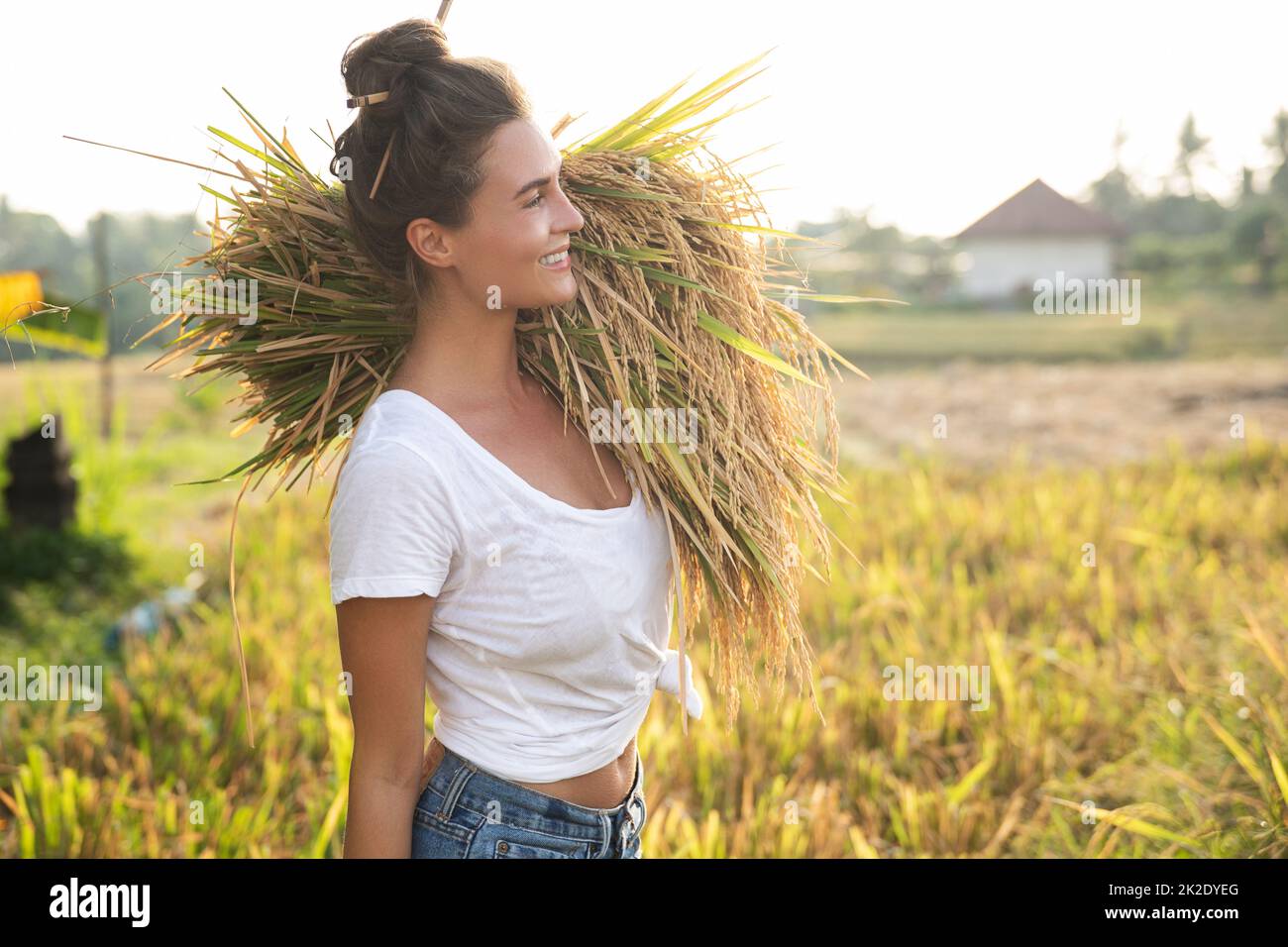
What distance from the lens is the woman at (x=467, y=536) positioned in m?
1.45

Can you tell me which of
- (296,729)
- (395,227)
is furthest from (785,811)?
(395,227)

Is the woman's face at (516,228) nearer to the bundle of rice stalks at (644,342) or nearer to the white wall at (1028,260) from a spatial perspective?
the bundle of rice stalks at (644,342)

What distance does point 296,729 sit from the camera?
4.06 meters

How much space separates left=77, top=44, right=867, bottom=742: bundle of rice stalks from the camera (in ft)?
5.64

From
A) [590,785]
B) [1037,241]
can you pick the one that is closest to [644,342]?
[590,785]

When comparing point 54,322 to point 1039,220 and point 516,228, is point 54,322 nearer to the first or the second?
point 516,228

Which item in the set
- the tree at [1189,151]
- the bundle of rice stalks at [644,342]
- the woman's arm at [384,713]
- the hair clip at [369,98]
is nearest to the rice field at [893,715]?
the bundle of rice stalks at [644,342]

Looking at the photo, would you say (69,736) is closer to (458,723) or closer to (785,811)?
(785,811)

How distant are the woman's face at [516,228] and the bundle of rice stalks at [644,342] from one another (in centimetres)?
16

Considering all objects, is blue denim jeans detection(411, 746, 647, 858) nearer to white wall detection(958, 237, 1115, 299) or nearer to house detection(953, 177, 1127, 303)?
house detection(953, 177, 1127, 303)

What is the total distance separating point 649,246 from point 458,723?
811 millimetres

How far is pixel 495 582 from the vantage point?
150 cm

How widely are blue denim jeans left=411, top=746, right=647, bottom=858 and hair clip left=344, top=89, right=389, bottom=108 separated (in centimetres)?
91

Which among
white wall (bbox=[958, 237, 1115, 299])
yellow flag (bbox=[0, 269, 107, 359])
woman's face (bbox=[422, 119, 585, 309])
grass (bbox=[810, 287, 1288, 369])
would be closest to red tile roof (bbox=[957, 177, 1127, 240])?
white wall (bbox=[958, 237, 1115, 299])
